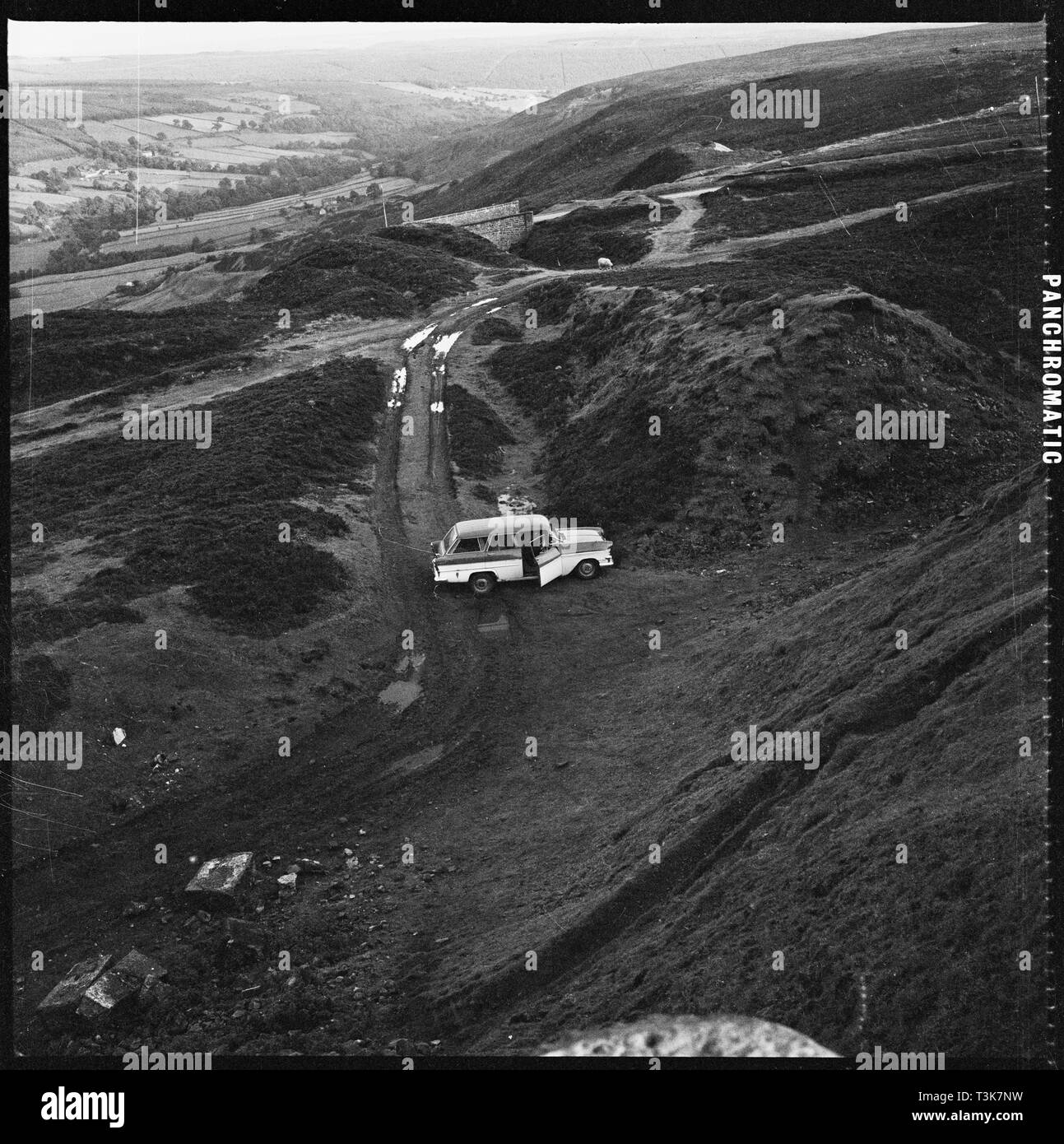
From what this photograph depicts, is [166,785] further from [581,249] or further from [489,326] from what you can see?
[581,249]

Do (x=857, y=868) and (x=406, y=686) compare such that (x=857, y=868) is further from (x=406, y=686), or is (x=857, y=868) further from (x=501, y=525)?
(x=501, y=525)

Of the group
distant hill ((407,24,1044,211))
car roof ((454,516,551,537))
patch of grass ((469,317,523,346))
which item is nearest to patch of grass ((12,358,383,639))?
car roof ((454,516,551,537))

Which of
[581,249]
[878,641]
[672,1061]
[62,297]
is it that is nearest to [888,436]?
[878,641]

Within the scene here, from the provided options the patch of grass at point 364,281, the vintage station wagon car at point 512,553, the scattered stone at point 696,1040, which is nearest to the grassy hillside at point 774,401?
the vintage station wagon car at point 512,553

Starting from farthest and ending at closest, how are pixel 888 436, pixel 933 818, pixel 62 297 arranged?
pixel 62 297, pixel 888 436, pixel 933 818

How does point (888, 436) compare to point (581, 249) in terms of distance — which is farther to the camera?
point (581, 249)

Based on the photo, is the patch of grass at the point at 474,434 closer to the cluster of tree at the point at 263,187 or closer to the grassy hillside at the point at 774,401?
the grassy hillside at the point at 774,401
